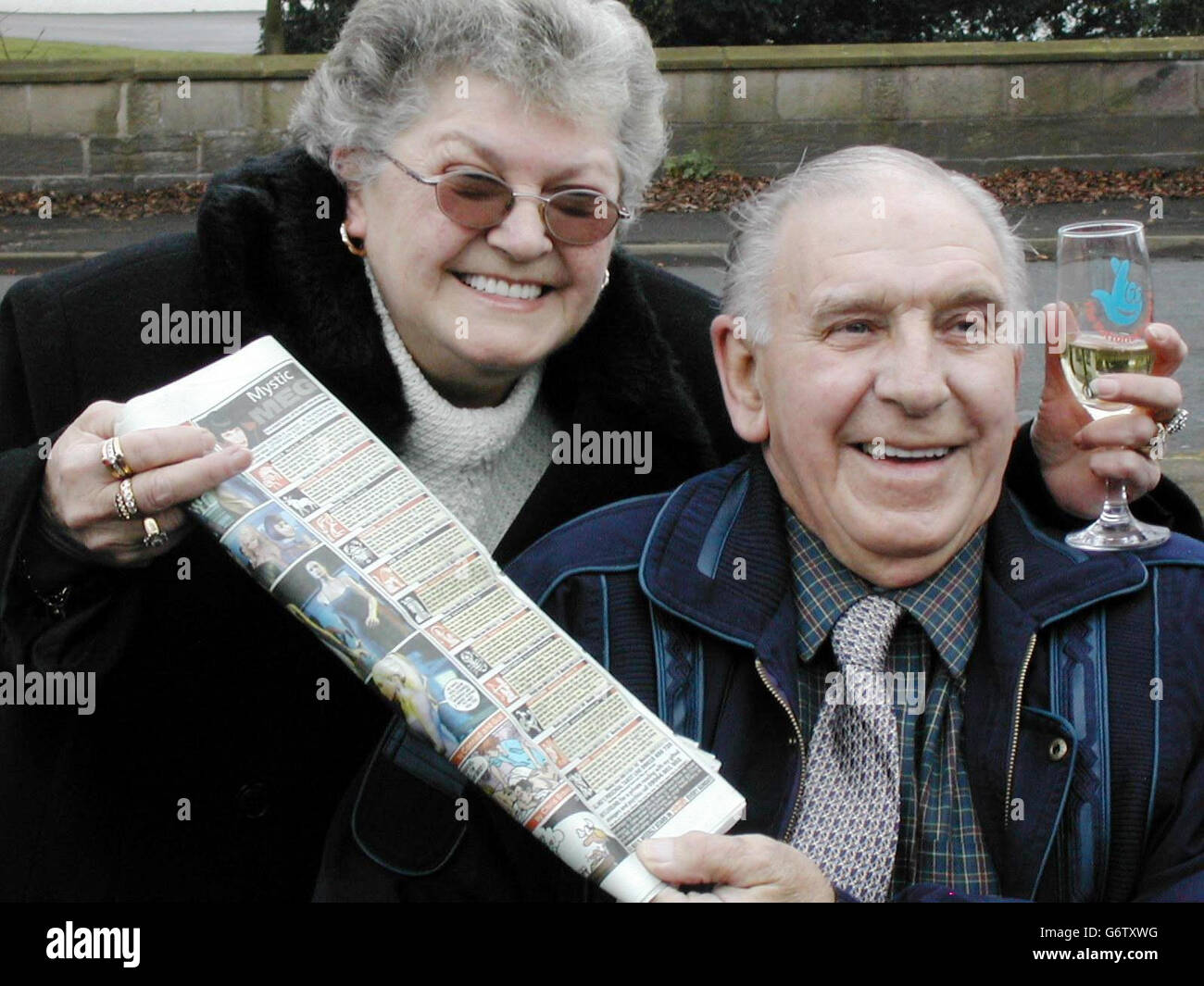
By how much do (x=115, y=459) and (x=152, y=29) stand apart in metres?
41.3

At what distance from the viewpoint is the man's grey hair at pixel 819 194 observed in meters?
2.44

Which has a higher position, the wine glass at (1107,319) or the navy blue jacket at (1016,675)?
the wine glass at (1107,319)

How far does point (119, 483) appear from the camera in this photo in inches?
85.0

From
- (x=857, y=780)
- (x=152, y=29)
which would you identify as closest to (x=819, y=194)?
(x=857, y=780)

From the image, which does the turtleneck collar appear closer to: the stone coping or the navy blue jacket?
the navy blue jacket

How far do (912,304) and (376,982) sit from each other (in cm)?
118

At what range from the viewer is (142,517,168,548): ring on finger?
218 centimetres

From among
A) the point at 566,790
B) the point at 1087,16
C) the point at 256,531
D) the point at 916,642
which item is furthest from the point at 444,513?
the point at 1087,16

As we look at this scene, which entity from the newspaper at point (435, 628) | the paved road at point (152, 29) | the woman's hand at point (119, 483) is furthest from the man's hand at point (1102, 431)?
the paved road at point (152, 29)

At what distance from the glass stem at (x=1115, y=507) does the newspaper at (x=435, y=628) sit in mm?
772
